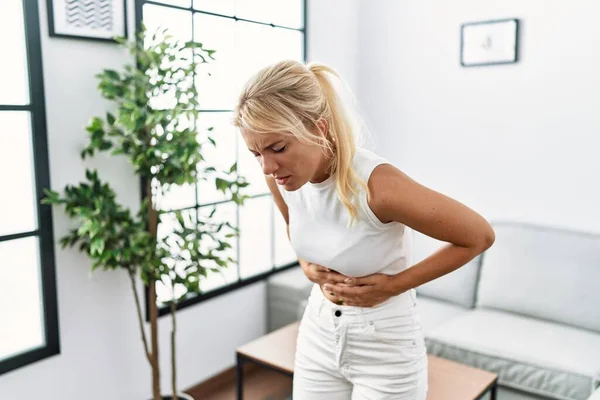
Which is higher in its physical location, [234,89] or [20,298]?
[234,89]

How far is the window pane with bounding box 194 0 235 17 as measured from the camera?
107 inches

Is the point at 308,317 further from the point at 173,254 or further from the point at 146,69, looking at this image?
the point at 146,69

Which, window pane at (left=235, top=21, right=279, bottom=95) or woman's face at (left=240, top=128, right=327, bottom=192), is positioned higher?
window pane at (left=235, top=21, right=279, bottom=95)

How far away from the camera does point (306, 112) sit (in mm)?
1214

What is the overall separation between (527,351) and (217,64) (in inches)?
75.7

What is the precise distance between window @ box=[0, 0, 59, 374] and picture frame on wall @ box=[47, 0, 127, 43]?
2.8 inches

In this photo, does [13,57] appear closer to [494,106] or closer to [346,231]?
[346,231]

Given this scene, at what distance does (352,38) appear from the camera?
3699mm

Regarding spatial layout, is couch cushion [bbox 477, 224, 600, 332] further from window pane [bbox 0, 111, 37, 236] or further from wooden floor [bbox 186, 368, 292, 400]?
window pane [bbox 0, 111, 37, 236]

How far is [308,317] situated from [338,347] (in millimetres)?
144

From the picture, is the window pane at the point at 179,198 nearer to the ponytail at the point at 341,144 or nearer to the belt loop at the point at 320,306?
the belt loop at the point at 320,306

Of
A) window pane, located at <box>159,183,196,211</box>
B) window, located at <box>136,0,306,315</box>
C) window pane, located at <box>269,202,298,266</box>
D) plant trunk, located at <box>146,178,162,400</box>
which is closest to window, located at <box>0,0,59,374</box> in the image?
plant trunk, located at <box>146,178,162,400</box>

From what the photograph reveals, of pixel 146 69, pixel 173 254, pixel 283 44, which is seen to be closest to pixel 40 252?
pixel 173 254

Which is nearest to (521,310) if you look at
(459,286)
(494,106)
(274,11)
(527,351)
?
(459,286)
